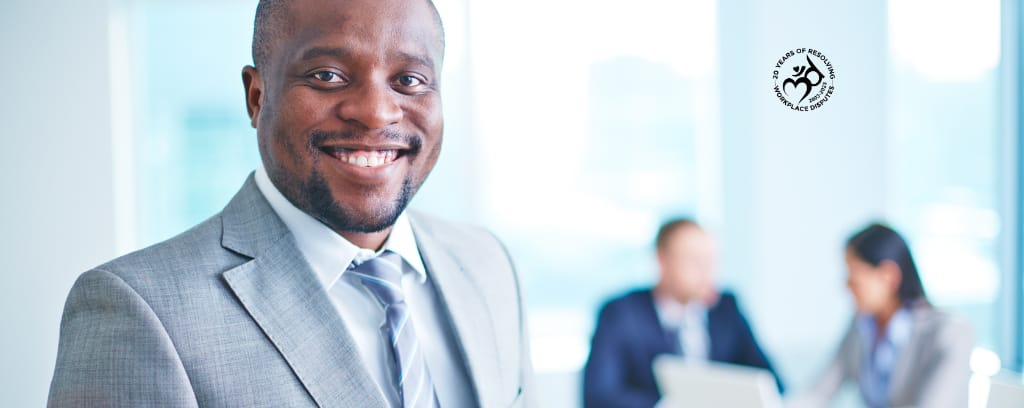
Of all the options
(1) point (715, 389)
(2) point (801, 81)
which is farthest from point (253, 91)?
(1) point (715, 389)

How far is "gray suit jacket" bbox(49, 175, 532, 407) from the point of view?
652 millimetres

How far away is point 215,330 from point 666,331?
1.76 m

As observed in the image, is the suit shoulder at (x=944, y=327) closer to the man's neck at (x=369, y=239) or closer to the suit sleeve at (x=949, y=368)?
the suit sleeve at (x=949, y=368)

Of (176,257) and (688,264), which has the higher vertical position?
(176,257)

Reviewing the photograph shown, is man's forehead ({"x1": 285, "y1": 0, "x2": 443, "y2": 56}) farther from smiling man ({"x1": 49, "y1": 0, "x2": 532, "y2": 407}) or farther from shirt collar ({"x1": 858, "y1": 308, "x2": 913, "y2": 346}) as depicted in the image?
shirt collar ({"x1": 858, "y1": 308, "x2": 913, "y2": 346})

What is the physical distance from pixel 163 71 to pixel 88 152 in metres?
1.42

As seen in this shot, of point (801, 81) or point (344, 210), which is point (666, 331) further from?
point (344, 210)

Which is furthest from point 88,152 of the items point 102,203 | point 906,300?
point 906,300

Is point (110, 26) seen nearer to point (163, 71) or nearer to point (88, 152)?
point (88, 152)

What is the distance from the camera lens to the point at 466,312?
3.04 ft

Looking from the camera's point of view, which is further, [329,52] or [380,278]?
[380,278]

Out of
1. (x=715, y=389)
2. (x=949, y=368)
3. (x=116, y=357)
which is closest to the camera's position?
(x=116, y=357)

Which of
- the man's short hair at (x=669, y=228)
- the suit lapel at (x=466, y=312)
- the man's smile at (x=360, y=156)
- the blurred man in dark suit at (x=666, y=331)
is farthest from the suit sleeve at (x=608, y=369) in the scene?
the man's smile at (x=360, y=156)

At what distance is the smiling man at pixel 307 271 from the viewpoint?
67 cm
